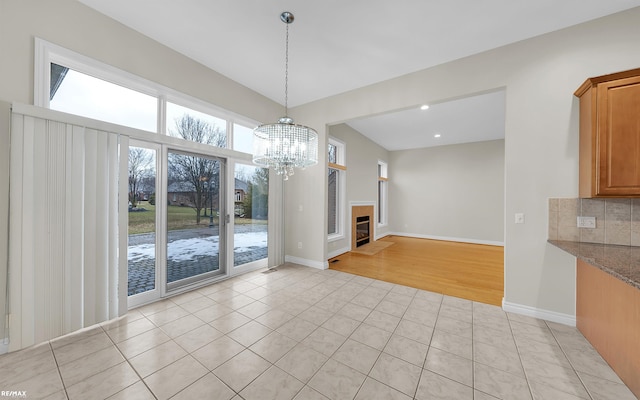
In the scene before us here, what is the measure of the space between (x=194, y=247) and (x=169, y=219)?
0.61 m

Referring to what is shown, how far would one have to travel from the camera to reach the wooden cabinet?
196 cm

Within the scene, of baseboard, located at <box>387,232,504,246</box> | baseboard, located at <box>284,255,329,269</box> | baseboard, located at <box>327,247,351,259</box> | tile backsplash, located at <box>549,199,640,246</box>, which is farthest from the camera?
baseboard, located at <box>387,232,504,246</box>

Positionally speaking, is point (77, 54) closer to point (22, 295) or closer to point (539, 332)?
point (22, 295)

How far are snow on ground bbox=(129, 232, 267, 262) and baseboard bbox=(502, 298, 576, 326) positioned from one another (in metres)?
3.81

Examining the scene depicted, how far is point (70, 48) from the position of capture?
2.22 metres

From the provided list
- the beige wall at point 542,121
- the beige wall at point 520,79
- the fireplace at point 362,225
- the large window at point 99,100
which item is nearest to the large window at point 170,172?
the large window at point 99,100

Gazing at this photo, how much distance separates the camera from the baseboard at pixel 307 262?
429 cm

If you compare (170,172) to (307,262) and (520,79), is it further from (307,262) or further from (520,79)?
(520,79)

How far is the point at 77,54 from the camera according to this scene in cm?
226

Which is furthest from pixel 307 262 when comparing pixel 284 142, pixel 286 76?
pixel 286 76

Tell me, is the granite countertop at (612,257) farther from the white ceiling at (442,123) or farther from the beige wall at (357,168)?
the beige wall at (357,168)

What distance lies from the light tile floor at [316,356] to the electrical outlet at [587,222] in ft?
3.63

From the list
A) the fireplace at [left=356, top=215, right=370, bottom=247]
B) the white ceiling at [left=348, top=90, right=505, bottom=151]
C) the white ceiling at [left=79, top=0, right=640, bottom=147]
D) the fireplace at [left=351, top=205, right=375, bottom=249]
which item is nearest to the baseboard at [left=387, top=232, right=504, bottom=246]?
the fireplace at [left=351, top=205, right=375, bottom=249]

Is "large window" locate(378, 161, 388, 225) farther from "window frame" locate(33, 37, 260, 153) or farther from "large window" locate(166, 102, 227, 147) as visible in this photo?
"large window" locate(166, 102, 227, 147)
